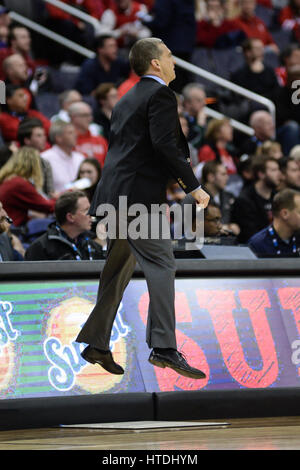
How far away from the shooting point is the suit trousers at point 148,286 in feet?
19.2

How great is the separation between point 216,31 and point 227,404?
966 cm

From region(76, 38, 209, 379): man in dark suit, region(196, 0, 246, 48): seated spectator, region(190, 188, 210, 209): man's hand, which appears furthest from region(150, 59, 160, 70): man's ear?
region(196, 0, 246, 48): seated spectator

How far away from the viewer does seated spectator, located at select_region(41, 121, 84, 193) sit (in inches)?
416

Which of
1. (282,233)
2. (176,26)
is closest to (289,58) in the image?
(176,26)

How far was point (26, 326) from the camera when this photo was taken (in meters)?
6.48

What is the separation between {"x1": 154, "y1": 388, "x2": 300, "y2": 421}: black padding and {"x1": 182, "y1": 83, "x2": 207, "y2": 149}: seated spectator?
5.99 m

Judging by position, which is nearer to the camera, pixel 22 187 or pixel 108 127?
pixel 22 187

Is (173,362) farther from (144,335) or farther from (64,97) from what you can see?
(64,97)

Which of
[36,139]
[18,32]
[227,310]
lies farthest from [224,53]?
[227,310]

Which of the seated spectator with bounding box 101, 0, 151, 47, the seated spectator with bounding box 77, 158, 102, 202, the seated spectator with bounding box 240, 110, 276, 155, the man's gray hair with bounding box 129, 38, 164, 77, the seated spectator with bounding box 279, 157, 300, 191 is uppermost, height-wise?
the seated spectator with bounding box 101, 0, 151, 47

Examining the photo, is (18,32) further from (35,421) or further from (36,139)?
(35,421)

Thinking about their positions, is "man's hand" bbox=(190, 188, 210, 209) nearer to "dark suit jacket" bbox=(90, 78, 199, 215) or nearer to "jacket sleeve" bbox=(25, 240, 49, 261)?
"dark suit jacket" bbox=(90, 78, 199, 215)

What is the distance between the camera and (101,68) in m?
13.1

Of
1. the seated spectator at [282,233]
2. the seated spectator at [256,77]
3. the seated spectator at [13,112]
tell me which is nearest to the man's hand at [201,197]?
the seated spectator at [282,233]
